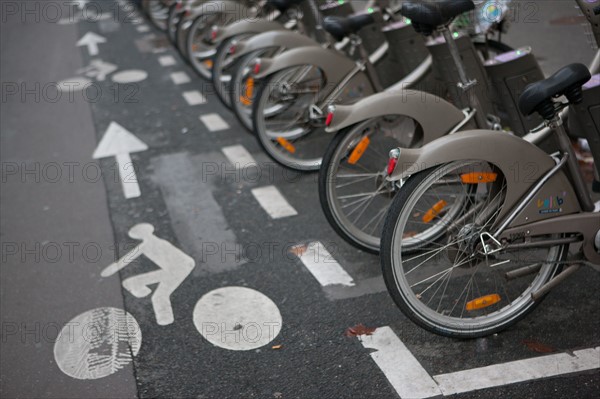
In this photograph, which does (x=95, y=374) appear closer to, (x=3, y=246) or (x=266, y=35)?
(x=3, y=246)

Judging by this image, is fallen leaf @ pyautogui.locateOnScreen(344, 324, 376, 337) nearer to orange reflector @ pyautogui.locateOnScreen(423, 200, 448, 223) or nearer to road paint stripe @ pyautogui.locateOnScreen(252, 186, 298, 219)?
orange reflector @ pyautogui.locateOnScreen(423, 200, 448, 223)

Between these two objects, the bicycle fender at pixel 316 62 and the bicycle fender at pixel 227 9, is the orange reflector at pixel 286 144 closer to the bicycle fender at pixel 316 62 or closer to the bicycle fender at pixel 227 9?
the bicycle fender at pixel 316 62

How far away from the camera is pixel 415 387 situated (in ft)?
11.4

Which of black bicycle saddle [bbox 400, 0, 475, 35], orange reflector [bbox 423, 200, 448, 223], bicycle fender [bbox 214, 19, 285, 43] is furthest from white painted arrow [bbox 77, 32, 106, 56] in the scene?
orange reflector [bbox 423, 200, 448, 223]

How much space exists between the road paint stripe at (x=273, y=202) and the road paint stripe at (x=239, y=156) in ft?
1.99

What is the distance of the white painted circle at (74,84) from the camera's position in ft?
30.7

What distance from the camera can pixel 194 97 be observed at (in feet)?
28.3

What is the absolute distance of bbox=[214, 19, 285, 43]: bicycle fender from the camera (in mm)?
6953

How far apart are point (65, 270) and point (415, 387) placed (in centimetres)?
253

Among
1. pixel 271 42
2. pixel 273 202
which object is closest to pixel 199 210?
pixel 273 202

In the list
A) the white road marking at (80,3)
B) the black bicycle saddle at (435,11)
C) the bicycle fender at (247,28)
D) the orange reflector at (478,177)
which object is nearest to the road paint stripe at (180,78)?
the bicycle fender at (247,28)

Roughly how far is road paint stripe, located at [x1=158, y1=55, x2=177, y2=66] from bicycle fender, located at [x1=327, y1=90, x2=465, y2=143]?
650 centimetres

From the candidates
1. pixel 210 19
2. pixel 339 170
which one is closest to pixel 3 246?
pixel 339 170

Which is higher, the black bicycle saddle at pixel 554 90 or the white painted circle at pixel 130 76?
the black bicycle saddle at pixel 554 90
